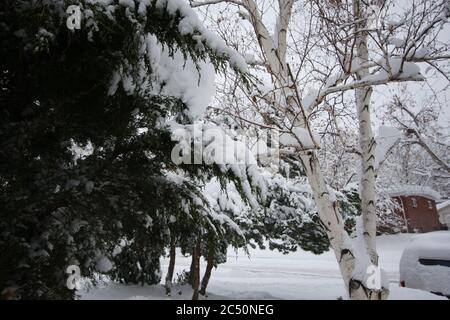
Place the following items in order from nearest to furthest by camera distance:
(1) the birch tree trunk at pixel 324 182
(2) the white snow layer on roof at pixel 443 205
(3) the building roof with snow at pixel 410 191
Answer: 1. (1) the birch tree trunk at pixel 324 182
2. (3) the building roof with snow at pixel 410 191
3. (2) the white snow layer on roof at pixel 443 205

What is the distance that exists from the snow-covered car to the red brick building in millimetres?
25566

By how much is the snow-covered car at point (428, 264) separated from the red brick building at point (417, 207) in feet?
83.9

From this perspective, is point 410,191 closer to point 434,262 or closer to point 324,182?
point 434,262

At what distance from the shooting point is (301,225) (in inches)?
390

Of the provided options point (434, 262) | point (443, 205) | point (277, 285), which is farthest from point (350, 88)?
point (443, 205)

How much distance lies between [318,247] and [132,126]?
9.70m

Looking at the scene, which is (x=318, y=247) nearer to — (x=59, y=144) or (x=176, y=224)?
(x=176, y=224)

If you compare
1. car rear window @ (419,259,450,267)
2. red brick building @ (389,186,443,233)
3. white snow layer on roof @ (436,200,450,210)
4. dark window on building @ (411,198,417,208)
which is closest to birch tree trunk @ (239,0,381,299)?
car rear window @ (419,259,450,267)

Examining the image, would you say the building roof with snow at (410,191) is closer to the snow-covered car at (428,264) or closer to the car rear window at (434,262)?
the snow-covered car at (428,264)

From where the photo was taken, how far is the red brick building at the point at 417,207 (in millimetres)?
30938

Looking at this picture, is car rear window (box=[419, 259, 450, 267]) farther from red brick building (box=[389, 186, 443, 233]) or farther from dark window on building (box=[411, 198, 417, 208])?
dark window on building (box=[411, 198, 417, 208])

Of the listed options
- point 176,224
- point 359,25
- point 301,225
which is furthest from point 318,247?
point 176,224

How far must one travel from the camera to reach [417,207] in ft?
108

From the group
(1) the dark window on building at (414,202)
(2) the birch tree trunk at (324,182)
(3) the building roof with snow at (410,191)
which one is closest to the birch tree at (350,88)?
(2) the birch tree trunk at (324,182)
